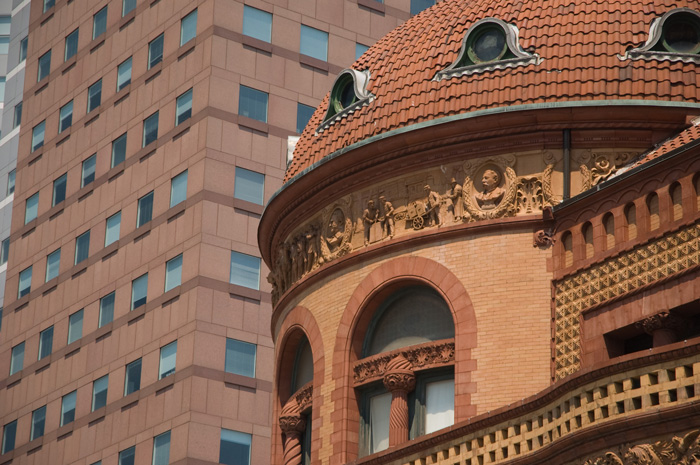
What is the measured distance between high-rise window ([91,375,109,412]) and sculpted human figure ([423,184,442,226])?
106ft

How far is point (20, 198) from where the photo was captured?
7569cm

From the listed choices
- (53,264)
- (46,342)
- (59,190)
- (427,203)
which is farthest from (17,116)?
(427,203)

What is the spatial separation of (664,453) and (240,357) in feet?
120

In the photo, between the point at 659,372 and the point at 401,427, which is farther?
the point at 401,427

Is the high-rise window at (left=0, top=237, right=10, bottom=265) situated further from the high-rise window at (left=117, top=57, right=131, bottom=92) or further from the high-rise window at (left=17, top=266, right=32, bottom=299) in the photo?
the high-rise window at (left=117, top=57, right=131, bottom=92)

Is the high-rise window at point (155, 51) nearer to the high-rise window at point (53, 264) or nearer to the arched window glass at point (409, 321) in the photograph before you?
the high-rise window at point (53, 264)

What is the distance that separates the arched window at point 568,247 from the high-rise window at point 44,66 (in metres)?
48.0

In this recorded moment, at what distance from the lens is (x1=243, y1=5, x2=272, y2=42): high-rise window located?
65500mm

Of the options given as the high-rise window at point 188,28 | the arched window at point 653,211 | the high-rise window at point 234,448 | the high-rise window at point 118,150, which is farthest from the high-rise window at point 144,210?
the arched window at point 653,211

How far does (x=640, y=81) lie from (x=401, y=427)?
8771 millimetres

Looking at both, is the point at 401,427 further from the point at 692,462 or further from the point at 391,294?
the point at 692,462

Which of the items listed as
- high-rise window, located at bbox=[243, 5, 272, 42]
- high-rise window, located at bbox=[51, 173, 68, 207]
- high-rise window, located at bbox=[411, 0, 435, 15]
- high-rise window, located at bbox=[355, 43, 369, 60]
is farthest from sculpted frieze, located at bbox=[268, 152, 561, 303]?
high-rise window, located at bbox=[411, 0, 435, 15]

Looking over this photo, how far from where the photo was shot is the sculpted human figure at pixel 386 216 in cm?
A: 3519

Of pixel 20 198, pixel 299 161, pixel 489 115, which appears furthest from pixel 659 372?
pixel 20 198
